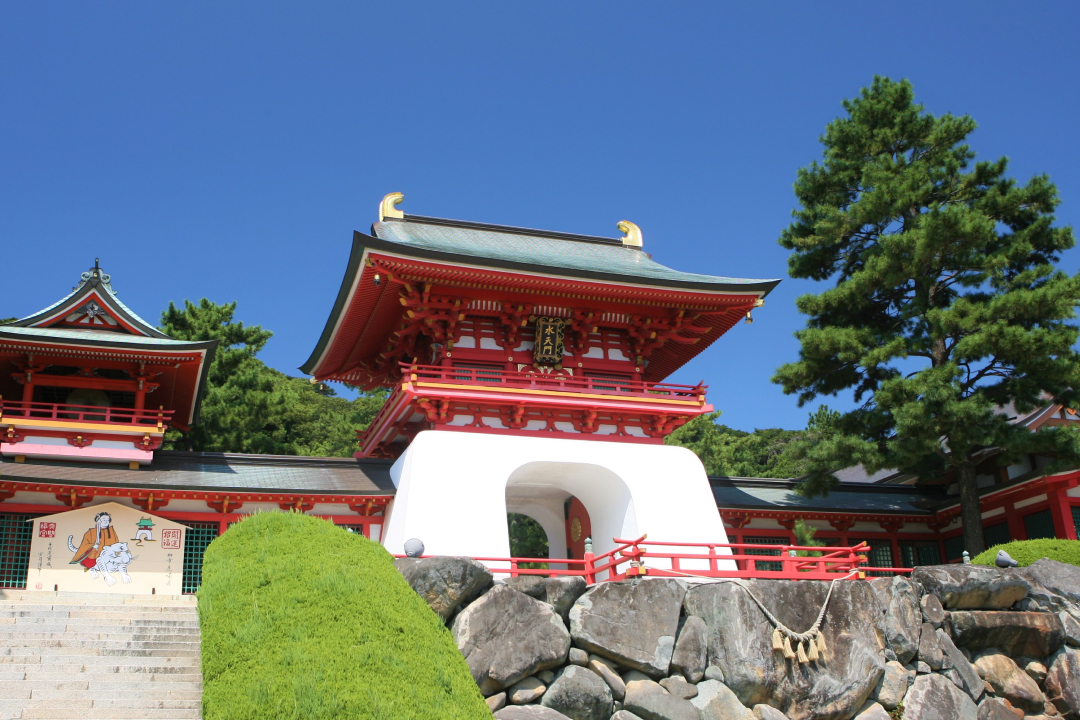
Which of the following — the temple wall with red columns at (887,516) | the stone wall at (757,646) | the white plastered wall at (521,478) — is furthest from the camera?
the temple wall with red columns at (887,516)

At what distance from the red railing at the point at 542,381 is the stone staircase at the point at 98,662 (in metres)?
7.34

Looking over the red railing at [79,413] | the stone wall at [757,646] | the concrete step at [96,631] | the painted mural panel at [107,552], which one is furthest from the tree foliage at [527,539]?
the concrete step at [96,631]

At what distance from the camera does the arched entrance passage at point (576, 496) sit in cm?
1934

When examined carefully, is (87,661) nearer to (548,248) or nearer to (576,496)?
(576,496)

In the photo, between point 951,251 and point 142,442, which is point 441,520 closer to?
point 142,442

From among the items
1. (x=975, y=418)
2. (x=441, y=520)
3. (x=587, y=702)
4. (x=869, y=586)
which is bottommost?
(x=587, y=702)

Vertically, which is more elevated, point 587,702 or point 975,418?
point 975,418

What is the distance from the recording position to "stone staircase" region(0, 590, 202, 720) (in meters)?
9.66

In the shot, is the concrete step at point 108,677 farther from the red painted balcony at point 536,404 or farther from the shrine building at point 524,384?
the red painted balcony at point 536,404

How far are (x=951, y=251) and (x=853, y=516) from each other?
687 cm

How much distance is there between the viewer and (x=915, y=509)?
23.2m

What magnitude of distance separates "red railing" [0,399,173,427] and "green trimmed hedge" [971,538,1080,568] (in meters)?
17.1

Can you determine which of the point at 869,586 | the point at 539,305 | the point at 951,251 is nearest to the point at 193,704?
the point at 869,586

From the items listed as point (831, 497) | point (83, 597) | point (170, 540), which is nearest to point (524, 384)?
point (170, 540)
